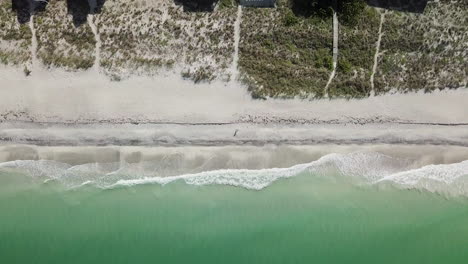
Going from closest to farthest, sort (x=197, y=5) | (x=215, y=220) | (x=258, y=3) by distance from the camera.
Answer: (x=258, y=3), (x=197, y=5), (x=215, y=220)

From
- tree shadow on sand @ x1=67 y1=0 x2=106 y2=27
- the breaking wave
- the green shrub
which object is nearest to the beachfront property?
the green shrub

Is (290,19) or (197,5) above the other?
(197,5)

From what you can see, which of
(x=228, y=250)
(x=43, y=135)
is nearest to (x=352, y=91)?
(x=228, y=250)

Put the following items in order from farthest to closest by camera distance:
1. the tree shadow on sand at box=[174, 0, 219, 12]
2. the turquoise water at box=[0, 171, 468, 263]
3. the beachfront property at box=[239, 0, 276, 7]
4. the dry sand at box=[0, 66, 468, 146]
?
the turquoise water at box=[0, 171, 468, 263] → the dry sand at box=[0, 66, 468, 146] → the tree shadow on sand at box=[174, 0, 219, 12] → the beachfront property at box=[239, 0, 276, 7]

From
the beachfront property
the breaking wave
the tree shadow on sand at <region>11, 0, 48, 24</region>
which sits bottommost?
the breaking wave

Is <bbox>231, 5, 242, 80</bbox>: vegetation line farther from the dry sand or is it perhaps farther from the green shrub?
the green shrub

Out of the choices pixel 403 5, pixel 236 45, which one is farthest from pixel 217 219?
pixel 403 5

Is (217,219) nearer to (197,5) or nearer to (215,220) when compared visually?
(215,220)
